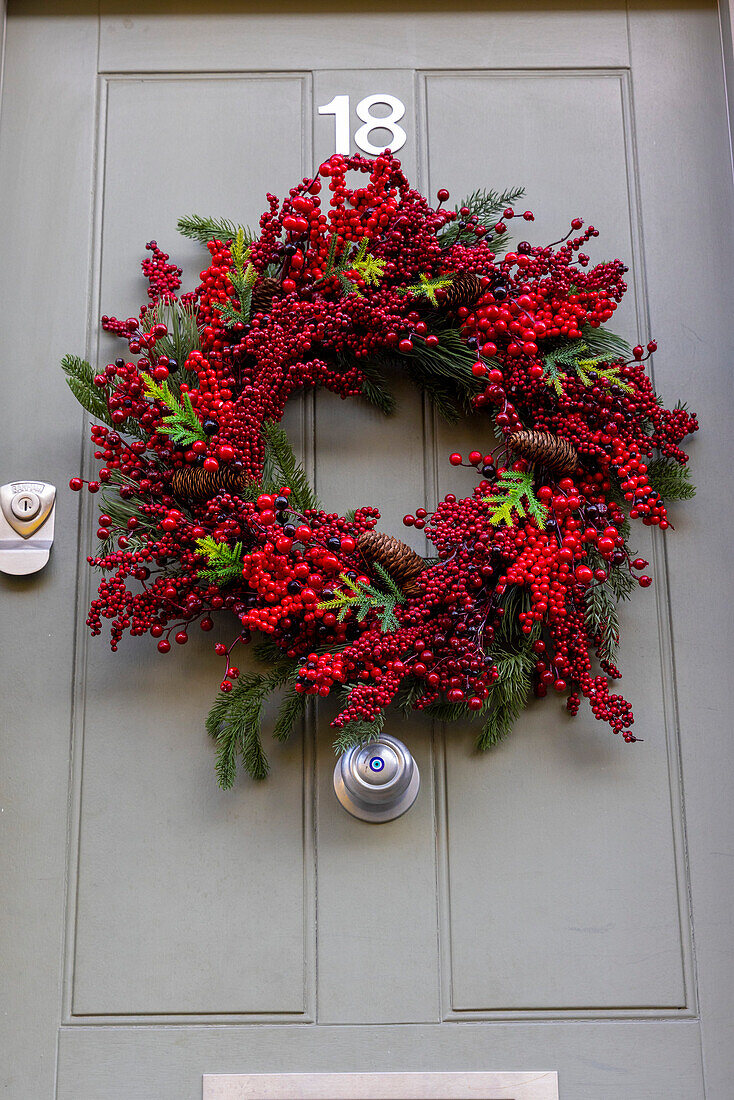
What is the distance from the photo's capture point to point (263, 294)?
4.84 ft

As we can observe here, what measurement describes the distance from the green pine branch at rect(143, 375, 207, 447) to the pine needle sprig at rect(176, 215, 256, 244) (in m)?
0.29

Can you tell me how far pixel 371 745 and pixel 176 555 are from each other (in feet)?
1.17

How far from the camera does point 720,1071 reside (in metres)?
1.36

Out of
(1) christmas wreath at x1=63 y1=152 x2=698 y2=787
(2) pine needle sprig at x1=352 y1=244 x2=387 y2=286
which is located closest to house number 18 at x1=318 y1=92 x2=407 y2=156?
(1) christmas wreath at x1=63 y1=152 x2=698 y2=787

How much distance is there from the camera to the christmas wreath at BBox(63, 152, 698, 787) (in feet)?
4.42

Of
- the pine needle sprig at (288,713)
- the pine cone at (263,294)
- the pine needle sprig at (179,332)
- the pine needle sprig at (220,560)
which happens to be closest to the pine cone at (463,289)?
the pine cone at (263,294)

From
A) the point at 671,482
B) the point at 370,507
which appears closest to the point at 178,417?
the point at 370,507

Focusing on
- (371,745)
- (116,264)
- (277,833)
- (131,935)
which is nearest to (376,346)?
(116,264)

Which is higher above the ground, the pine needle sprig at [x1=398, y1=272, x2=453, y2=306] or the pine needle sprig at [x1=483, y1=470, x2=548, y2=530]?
the pine needle sprig at [x1=398, y1=272, x2=453, y2=306]

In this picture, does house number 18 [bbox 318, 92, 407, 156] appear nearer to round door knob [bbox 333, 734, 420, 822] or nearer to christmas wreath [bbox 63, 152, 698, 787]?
christmas wreath [bbox 63, 152, 698, 787]

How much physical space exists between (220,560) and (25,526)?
1.16ft

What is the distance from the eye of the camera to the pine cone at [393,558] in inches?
53.8

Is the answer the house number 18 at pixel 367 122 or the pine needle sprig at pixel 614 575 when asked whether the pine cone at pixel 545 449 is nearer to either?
the pine needle sprig at pixel 614 575

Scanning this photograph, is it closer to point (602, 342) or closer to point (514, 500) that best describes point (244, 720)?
point (514, 500)
